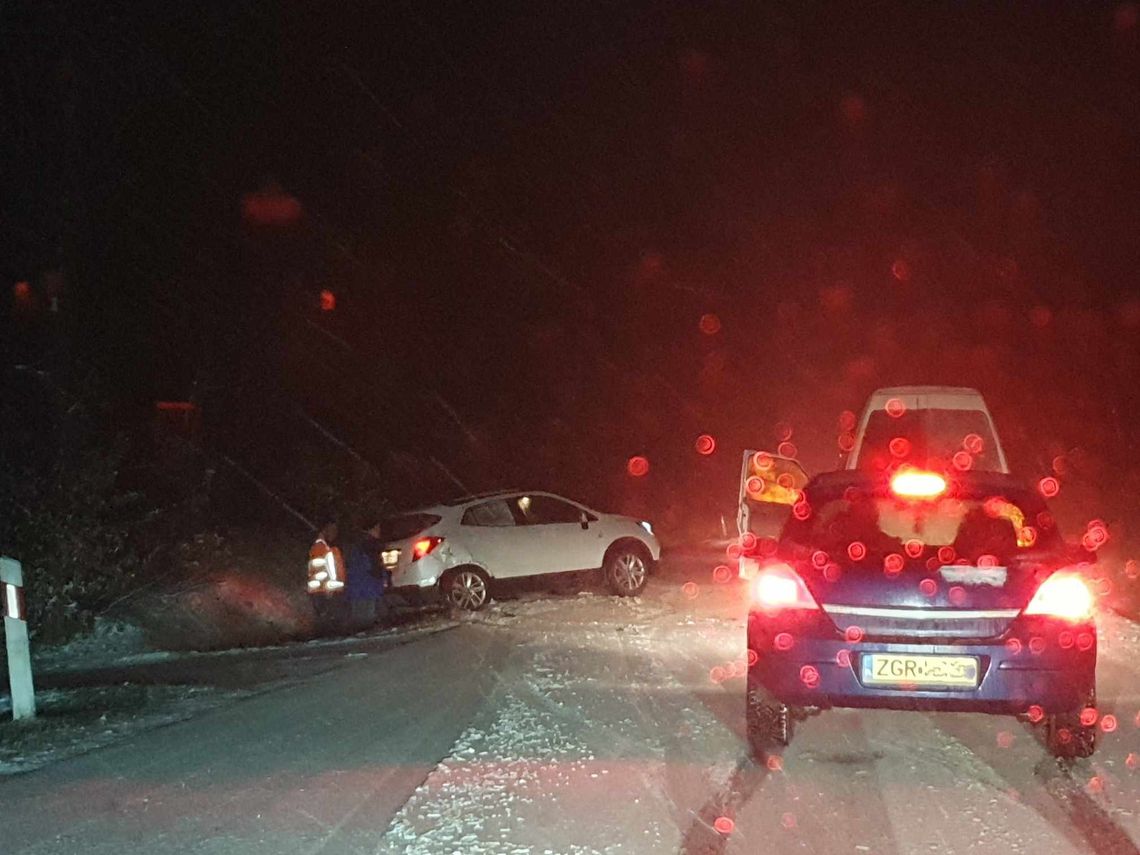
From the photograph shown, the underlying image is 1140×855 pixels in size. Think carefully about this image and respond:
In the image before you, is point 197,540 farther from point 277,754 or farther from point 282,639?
point 277,754


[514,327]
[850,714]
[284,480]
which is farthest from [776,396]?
[850,714]

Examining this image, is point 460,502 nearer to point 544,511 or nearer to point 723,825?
point 544,511

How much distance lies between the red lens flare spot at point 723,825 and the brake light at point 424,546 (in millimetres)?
8712

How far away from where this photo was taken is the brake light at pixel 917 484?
6535 millimetres

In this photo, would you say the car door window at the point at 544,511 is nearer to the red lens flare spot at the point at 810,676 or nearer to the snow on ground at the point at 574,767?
the snow on ground at the point at 574,767

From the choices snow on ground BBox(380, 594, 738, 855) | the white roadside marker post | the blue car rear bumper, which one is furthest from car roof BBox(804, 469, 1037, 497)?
the white roadside marker post

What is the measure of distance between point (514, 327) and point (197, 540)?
24058 mm

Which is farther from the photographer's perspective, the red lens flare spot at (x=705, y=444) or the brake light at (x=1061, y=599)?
the red lens flare spot at (x=705, y=444)

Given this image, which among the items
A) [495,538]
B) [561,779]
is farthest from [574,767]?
[495,538]

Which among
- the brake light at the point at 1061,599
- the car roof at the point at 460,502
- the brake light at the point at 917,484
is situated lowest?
the brake light at the point at 1061,599

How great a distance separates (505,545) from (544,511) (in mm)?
888

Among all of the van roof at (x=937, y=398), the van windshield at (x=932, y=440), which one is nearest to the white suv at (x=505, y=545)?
the van windshield at (x=932, y=440)

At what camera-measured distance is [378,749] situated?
22.5ft

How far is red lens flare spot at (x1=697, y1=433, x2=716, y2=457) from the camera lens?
125 feet
